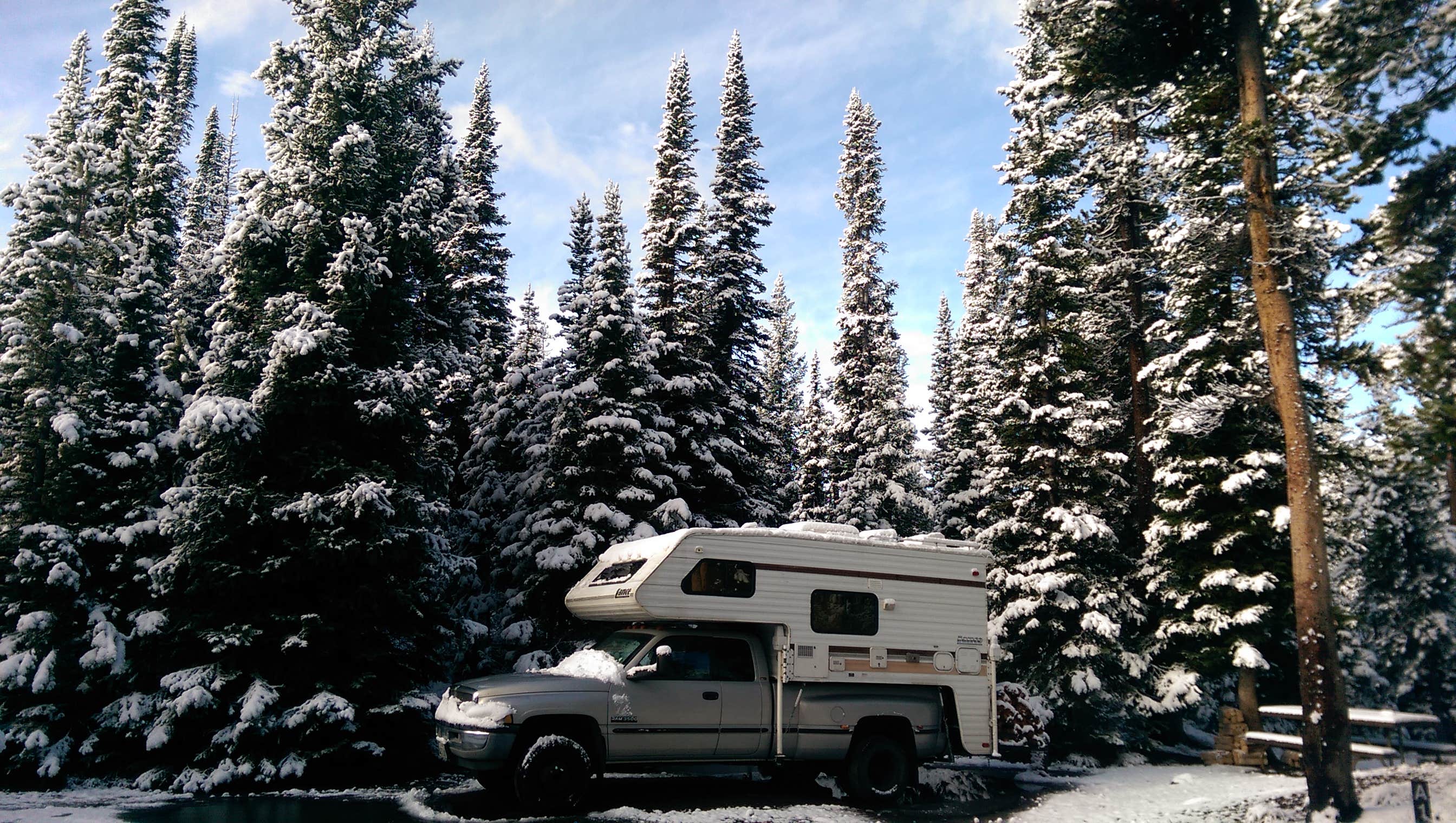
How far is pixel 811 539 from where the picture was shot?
1206 cm

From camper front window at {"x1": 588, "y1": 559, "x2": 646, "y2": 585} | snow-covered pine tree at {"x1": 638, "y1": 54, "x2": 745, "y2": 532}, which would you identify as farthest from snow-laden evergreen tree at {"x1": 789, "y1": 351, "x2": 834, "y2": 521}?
camper front window at {"x1": 588, "y1": 559, "x2": 646, "y2": 585}

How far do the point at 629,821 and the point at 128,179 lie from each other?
1944 cm

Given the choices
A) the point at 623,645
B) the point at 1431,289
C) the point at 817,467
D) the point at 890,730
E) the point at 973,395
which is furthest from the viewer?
the point at 817,467

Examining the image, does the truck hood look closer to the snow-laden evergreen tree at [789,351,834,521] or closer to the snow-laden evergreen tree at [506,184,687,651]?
the snow-laden evergreen tree at [506,184,687,651]

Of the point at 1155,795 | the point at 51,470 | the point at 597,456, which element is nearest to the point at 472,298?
the point at 597,456

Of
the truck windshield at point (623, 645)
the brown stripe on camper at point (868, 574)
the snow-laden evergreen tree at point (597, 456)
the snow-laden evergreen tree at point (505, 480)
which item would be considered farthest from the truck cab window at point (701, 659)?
the snow-laden evergreen tree at point (505, 480)

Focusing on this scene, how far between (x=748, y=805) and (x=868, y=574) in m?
3.45

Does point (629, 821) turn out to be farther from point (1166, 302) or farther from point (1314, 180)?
point (1166, 302)

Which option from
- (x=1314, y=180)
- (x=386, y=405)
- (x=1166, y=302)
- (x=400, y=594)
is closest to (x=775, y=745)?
(x=400, y=594)

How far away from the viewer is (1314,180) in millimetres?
12883

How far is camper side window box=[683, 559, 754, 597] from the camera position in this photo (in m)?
11.2

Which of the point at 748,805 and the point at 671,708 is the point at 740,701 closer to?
the point at 671,708

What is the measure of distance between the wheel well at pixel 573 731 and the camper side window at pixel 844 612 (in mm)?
3198

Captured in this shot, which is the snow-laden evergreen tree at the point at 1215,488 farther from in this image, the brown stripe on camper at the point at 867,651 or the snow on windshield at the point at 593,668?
the snow on windshield at the point at 593,668
